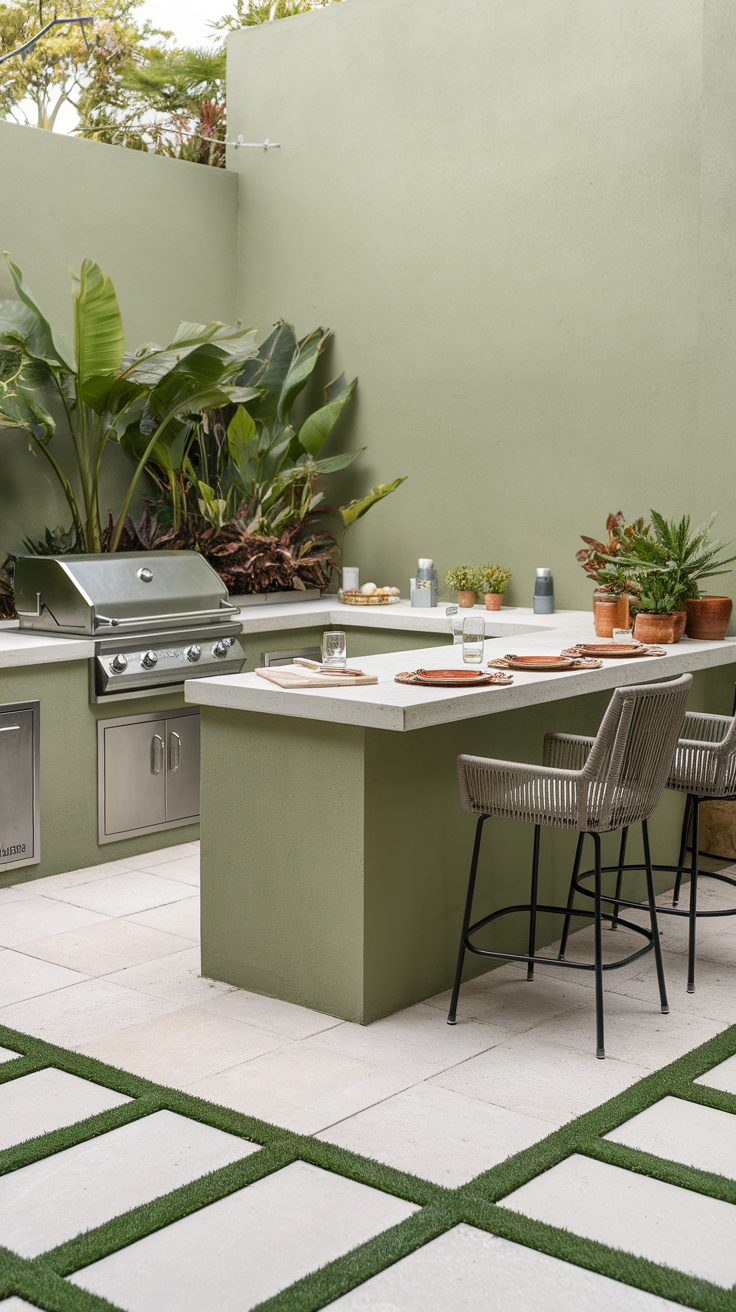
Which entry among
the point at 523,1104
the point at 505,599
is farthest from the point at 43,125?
the point at 523,1104

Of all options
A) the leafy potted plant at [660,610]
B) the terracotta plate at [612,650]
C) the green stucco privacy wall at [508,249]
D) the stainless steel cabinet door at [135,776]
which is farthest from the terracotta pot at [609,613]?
the stainless steel cabinet door at [135,776]

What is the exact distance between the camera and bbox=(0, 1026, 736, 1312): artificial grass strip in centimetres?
250

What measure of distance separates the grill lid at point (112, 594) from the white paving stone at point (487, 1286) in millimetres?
3517

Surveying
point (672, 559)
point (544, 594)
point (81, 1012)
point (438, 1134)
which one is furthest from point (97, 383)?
point (438, 1134)

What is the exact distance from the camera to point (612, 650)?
4848 mm

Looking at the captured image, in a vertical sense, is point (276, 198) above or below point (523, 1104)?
above

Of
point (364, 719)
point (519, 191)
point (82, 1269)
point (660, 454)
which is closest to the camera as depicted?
point (82, 1269)

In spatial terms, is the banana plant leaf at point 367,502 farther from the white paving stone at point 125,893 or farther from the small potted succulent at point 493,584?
the white paving stone at point 125,893

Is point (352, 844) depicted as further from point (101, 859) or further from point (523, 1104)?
point (101, 859)

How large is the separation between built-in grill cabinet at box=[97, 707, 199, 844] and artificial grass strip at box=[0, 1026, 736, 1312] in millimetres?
2211

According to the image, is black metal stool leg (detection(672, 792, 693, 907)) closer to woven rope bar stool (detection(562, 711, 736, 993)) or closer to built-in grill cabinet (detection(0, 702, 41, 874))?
woven rope bar stool (detection(562, 711, 736, 993))

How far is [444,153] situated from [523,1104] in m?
5.27

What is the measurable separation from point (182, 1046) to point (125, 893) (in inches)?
68.5

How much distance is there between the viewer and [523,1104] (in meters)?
3.34
